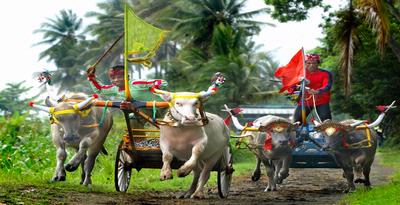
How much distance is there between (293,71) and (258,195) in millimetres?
2028

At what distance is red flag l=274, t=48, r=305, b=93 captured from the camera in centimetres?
1080

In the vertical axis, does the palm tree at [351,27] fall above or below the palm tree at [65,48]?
above

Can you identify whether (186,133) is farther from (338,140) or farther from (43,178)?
(43,178)

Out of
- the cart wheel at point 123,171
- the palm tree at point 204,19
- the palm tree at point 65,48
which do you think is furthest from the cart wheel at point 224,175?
the palm tree at point 65,48

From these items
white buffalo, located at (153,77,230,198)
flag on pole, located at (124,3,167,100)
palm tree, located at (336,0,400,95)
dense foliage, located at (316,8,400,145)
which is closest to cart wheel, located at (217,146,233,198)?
white buffalo, located at (153,77,230,198)

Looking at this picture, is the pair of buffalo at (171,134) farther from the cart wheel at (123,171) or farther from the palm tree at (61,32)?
the palm tree at (61,32)

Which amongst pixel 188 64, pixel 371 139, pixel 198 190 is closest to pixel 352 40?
pixel 371 139

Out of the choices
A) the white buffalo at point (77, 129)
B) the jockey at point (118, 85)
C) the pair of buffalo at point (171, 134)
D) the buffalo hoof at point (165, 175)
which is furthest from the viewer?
the jockey at point (118, 85)

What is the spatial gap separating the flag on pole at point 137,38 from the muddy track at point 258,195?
1.33 metres

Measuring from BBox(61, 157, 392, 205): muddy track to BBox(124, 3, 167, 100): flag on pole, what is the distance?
1.33 meters

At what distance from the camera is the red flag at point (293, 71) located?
10.8 m

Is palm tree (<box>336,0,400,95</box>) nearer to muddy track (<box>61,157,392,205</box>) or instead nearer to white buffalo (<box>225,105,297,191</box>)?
muddy track (<box>61,157,392,205</box>)

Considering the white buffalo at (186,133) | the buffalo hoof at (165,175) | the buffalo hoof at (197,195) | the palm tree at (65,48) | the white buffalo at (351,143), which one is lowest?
the palm tree at (65,48)

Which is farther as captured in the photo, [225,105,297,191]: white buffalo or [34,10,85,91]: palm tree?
[34,10,85,91]: palm tree
